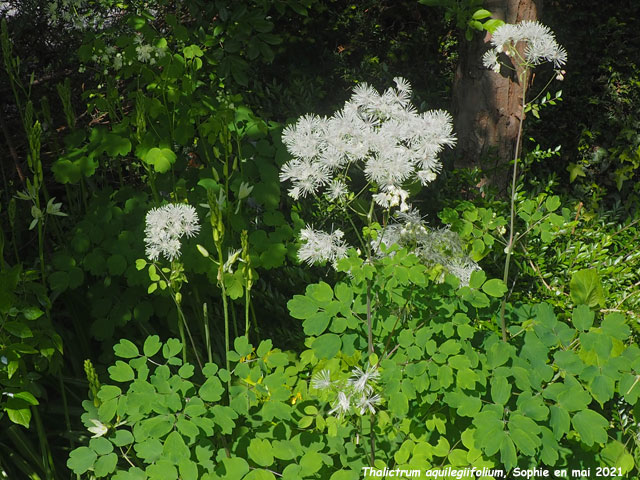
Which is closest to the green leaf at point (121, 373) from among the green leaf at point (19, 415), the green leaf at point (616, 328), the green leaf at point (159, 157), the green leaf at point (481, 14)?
the green leaf at point (19, 415)

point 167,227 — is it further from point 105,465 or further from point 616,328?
point 616,328

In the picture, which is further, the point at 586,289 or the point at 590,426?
the point at 586,289

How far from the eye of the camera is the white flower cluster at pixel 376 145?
180cm

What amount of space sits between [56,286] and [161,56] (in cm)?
104

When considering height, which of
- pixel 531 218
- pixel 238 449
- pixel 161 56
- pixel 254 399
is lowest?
pixel 238 449

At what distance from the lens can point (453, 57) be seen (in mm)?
4895

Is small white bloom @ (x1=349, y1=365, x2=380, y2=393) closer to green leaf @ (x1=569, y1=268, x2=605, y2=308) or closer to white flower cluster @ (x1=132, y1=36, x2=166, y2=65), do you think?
green leaf @ (x1=569, y1=268, x2=605, y2=308)

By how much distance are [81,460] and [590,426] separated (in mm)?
1410

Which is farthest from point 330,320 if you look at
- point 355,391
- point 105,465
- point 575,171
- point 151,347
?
point 575,171

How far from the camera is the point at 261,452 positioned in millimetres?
1820

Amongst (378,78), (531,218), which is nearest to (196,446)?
(531,218)

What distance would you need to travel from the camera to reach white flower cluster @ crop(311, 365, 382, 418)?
1.79 metres

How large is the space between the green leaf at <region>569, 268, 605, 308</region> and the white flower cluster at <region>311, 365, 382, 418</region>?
30.7 inches

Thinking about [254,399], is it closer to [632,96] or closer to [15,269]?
[15,269]
